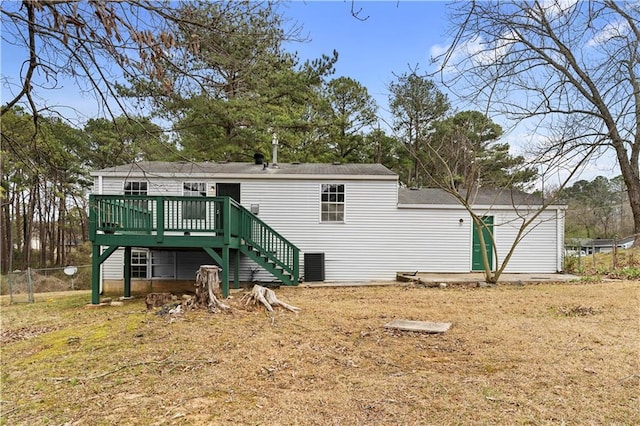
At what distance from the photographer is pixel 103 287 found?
38.4 ft

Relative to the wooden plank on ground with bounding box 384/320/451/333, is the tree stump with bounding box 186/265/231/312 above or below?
A: above

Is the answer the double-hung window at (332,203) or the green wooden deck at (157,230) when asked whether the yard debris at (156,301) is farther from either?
the double-hung window at (332,203)

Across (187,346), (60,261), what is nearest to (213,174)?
(187,346)

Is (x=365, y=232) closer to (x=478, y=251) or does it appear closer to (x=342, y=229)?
(x=342, y=229)

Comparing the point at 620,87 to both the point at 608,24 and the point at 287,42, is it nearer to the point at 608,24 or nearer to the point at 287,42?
the point at 608,24

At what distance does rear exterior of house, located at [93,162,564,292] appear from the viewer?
11.8 m

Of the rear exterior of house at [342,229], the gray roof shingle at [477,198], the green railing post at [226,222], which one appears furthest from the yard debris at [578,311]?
the green railing post at [226,222]

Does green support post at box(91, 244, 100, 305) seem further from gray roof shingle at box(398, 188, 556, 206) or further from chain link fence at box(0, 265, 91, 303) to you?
gray roof shingle at box(398, 188, 556, 206)

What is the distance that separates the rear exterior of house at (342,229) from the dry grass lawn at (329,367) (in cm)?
452

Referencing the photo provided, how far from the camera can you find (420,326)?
226 inches

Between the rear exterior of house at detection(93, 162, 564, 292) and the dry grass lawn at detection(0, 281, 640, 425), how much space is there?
178 inches

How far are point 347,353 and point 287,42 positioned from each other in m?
3.34

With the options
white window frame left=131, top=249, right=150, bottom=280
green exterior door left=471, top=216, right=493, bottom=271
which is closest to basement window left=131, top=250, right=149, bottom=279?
white window frame left=131, top=249, right=150, bottom=280

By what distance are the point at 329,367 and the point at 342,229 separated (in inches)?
311
